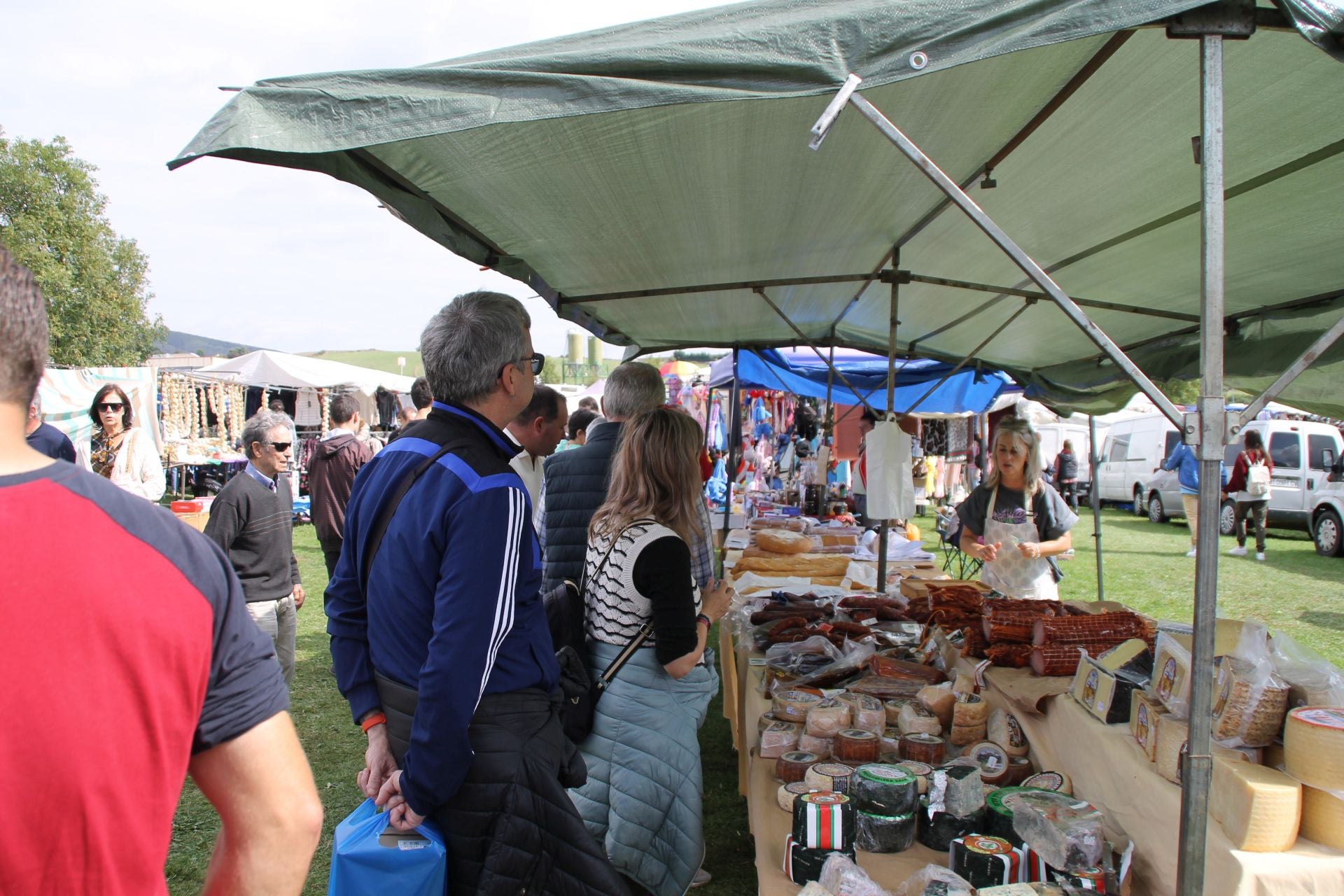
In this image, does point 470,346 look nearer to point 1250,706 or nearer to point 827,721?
point 827,721

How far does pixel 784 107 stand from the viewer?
7.39ft

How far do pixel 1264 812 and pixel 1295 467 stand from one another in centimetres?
1549

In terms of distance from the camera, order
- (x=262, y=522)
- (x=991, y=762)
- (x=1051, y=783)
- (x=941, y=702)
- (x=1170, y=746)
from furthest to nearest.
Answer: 1. (x=262, y=522)
2. (x=941, y=702)
3. (x=991, y=762)
4. (x=1051, y=783)
5. (x=1170, y=746)

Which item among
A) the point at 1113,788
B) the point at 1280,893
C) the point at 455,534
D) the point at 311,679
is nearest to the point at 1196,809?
the point at 1280,893

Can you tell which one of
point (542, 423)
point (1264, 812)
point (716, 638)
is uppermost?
point (542, 423)

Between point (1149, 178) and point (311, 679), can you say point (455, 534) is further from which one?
point (311, 679)

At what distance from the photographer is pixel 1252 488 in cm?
1197

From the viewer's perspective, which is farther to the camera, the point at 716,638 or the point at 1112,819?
the point at 716,638

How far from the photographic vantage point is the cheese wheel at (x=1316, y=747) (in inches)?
59.2

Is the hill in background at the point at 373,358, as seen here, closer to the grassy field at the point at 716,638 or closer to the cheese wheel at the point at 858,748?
the grassy field at the point at 716,638

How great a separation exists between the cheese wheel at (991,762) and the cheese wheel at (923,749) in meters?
0.09

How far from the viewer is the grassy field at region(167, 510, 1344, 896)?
12.0ft

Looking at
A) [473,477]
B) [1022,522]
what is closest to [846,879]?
[473,477]

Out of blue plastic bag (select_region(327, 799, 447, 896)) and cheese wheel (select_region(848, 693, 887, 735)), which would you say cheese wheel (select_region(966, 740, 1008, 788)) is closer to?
cheese wheel (select_region(848, 693, 887, 735))
